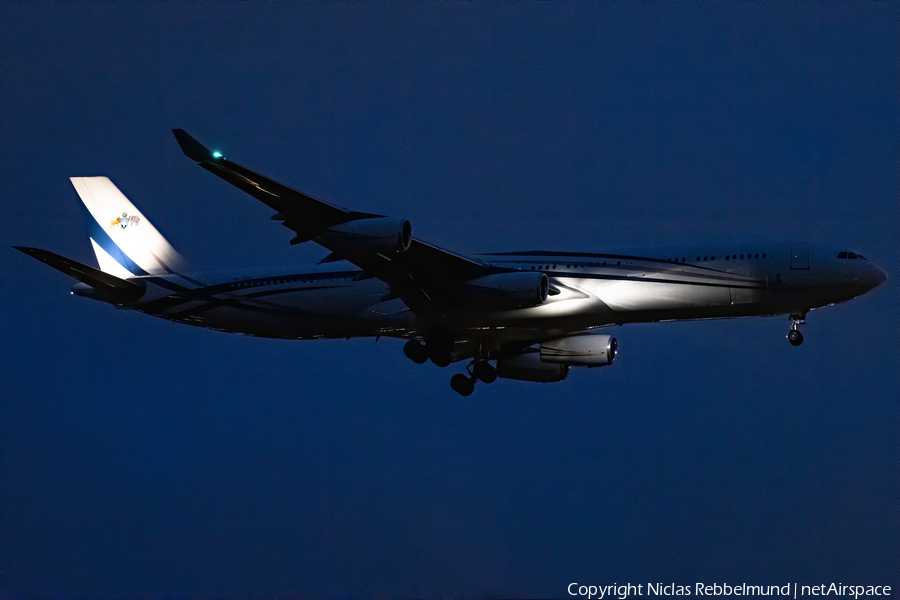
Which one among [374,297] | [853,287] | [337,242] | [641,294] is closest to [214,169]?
[337,242]

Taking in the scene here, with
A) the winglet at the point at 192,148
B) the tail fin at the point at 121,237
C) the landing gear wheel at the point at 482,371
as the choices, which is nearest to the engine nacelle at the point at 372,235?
the winglet at the point at 192,148

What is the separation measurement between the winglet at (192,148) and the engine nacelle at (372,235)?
5.03 meters

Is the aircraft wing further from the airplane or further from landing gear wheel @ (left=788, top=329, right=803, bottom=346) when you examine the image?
landing gear wheel @ (left=788, top=329, right=803, bottom=346)

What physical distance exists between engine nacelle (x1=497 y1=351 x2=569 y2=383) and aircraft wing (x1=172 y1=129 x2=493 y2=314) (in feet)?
21.4

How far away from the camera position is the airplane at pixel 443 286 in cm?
3130

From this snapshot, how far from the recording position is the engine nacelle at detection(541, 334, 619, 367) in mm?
38312

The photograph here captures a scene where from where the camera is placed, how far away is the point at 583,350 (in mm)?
38469

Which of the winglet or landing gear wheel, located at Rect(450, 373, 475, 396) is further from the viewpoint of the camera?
landing gear wheel, located at Rect(450, 373, 475, 396)

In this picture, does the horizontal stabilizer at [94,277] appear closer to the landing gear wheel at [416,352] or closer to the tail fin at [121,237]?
the tail fin at [121,237]

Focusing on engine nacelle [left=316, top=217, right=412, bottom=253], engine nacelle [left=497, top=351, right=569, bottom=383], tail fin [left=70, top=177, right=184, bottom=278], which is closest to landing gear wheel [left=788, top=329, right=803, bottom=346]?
engine nacelle [left=497, top=351, right=569, bottom=383]

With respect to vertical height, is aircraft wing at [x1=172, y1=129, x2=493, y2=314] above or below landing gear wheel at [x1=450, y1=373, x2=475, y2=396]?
above

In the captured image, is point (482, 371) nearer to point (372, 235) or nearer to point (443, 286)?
point (443, 286)

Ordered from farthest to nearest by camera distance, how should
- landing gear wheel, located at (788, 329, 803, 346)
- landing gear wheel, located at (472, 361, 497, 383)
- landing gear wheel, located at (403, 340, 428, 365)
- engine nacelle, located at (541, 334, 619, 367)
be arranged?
landing gear wheel, located at (472, 361, 497, 383), engine nacelle, located at (541, 334, 619, 367), landing gear wheel, located at (403, 340, 428, 365), landing gear wheel, located at (788, 329, 803, 346)

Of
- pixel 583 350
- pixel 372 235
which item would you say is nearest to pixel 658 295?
pixel 583 350
